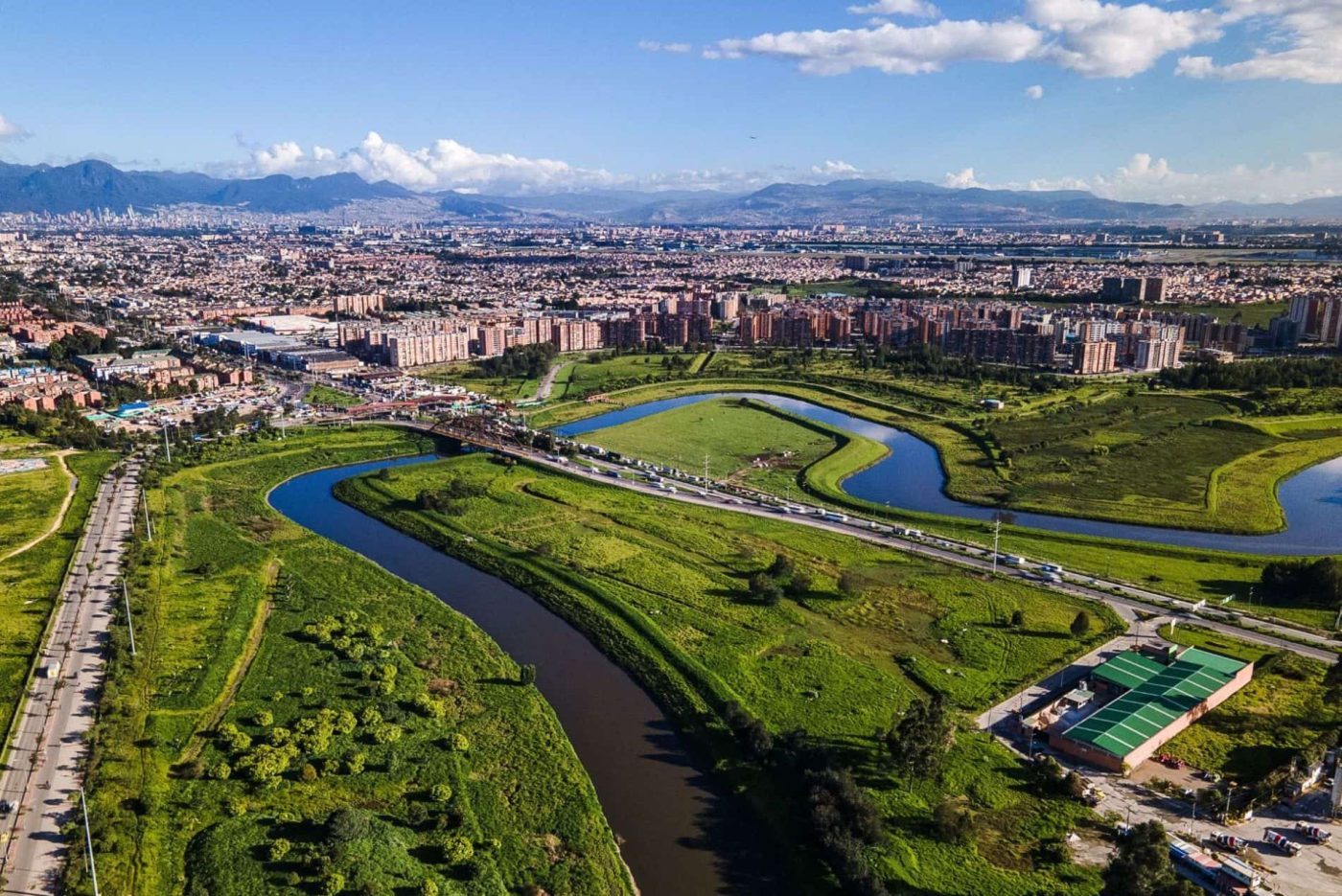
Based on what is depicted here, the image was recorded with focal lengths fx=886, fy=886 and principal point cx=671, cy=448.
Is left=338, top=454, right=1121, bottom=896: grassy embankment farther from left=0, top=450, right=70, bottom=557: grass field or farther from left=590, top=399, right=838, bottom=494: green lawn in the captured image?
left=0, top=450, right=70, bottom=557: grass field

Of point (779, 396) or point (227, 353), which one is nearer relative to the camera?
point (779, 396)

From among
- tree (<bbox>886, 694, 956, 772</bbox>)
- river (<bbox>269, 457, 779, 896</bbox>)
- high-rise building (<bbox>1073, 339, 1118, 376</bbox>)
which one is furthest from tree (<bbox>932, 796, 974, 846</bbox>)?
high-rise building (<bbox>1073, 339, 1118, 376</bbox>)

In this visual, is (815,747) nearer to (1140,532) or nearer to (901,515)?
(901,515)

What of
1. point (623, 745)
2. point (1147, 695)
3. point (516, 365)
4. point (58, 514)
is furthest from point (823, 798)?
point (516, 365)

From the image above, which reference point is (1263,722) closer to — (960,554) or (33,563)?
(960,554)

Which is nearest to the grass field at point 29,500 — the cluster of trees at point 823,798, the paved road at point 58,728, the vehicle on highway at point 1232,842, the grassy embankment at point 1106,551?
the paved road at point 58,728

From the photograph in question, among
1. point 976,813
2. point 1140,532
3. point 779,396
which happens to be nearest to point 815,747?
point 976,813
